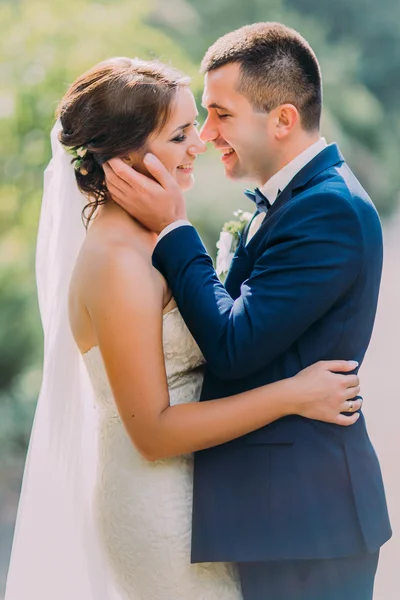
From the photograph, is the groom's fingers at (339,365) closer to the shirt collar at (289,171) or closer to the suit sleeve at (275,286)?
the suit sleeve at (275,286)

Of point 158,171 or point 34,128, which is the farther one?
point 34,128

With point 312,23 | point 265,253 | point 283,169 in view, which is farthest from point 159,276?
point 312,23

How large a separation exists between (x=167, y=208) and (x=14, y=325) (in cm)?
375

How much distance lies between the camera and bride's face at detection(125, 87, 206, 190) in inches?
96.7

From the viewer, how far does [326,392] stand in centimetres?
225

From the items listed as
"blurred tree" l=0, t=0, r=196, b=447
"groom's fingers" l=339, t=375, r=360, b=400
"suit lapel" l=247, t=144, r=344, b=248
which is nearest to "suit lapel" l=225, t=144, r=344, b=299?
"suit lapel" l=247, t=144, r=344, b=248

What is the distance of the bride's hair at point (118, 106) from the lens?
7.88 ft

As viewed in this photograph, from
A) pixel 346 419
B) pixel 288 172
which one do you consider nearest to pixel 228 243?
pixel 288 172

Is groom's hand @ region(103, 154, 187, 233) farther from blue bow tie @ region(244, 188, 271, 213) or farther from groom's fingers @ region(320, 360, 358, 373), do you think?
groom's fingers @ region(320, 360, 358, 373)

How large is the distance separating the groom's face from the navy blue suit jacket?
0.19 metres

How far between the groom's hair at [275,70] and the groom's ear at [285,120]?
0.07 feet

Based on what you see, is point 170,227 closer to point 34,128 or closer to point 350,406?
point 350,406

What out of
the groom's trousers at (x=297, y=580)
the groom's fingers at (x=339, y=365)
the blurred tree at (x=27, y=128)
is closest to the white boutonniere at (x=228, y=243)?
the groom's fingers at (x=339, y=365)

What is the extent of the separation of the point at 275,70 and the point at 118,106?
436 mm
